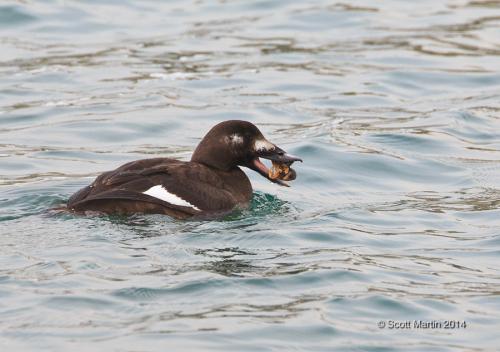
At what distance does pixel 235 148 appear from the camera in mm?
9695

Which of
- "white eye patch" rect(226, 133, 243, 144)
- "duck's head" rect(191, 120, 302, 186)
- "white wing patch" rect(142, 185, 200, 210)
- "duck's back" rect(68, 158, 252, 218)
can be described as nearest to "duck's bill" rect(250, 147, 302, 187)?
"duck's head" rect(191, 120, 302, 186)

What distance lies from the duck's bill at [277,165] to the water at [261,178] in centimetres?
26

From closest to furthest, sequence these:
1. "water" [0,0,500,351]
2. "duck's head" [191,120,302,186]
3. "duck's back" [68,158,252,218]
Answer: "water" [0,0,500,351] → "duck's back" [68,158,252,218] → "duck's head" [191,120,302,186]

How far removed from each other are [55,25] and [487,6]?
6232mm

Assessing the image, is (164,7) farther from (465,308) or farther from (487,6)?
(465,308)

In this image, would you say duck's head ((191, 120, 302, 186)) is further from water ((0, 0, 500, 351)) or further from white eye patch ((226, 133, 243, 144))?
water ((0, 0, 500, 351))

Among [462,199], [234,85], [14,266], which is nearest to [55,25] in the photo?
[234,85]

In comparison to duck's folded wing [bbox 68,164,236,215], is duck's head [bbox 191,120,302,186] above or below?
above

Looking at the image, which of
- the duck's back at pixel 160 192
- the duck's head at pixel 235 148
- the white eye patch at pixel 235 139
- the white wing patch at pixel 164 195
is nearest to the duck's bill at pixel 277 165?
the duck's head at pixel 235 148

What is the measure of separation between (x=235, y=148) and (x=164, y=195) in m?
0.86

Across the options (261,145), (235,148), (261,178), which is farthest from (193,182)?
(261,178)

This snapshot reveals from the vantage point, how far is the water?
7.10 meters

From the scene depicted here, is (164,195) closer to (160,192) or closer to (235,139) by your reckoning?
(160,192)

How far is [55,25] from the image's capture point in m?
17.5
